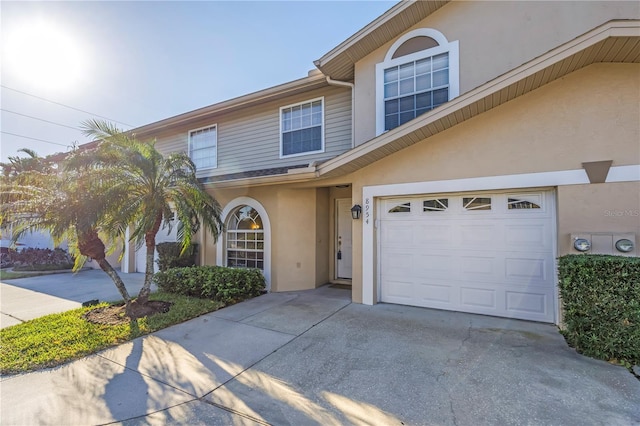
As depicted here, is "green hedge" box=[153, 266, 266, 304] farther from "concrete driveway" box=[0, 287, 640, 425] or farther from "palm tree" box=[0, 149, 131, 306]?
"palm tree" box=[0, 149, 131, 306]

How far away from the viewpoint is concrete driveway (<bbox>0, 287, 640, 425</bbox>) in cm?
299

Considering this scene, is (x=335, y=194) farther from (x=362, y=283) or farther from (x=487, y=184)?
(x=487, y=184)

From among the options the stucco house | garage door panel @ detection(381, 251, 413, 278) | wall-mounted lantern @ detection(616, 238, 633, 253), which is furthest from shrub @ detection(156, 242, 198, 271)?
wall-mounted lantern @ detection(616, 238, 633, 253)

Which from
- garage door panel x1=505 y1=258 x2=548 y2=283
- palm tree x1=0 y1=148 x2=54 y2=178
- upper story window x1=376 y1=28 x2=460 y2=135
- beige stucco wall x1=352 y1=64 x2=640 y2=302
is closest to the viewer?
beige stucco wall x1=352 y1=64 x2=640 y2=302

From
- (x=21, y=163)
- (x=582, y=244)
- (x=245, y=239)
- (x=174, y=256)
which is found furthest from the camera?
(x=21, y=163)

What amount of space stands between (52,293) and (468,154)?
1214cm

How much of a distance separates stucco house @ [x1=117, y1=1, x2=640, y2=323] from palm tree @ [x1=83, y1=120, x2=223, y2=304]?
6.86 feet

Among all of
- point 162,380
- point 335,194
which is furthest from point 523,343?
point 335,194

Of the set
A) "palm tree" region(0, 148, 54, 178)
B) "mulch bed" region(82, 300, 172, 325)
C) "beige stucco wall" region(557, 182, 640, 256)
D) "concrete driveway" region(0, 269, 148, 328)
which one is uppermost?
"palm tree" region(0, 148, 54, 178)

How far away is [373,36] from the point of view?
7.15m

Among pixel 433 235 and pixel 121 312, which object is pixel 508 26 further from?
pixel 121 312

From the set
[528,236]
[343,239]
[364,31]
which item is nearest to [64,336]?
[343,239]

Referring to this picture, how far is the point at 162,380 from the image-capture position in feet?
12.2

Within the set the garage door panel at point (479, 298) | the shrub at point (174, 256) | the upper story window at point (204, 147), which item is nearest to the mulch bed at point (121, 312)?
the shrub at point (174, 256)
